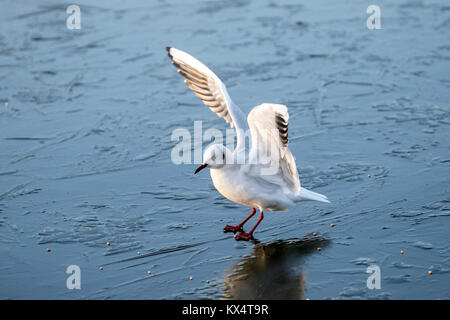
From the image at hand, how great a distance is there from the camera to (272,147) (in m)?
5.23

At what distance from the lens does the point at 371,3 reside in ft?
40.5

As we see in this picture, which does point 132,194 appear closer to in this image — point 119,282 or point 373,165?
point 119,282

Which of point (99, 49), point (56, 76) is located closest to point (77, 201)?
point (56, 76)

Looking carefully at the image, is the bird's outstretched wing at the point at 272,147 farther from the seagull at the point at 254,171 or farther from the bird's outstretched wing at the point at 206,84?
the bird's outstretched wing at the point at 206,84

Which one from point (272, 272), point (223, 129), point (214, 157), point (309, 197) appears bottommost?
point (272, 272)

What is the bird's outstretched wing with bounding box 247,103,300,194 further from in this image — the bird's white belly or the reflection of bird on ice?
the reflection of bird on ice

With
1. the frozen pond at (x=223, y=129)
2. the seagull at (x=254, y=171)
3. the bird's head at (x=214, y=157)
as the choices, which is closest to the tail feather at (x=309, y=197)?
the seagull at (x=254, y=171)

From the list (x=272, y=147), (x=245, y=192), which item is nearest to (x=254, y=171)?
(x=245, y=192)

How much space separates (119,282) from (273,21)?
7583 millimetres

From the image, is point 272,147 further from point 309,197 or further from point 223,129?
point 223,129

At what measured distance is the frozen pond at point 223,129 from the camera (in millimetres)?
4961

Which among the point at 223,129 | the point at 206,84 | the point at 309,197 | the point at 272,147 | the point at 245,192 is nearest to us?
the point at 272,147

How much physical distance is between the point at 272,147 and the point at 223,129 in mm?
2684

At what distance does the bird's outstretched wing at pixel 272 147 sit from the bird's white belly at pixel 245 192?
102 mm
